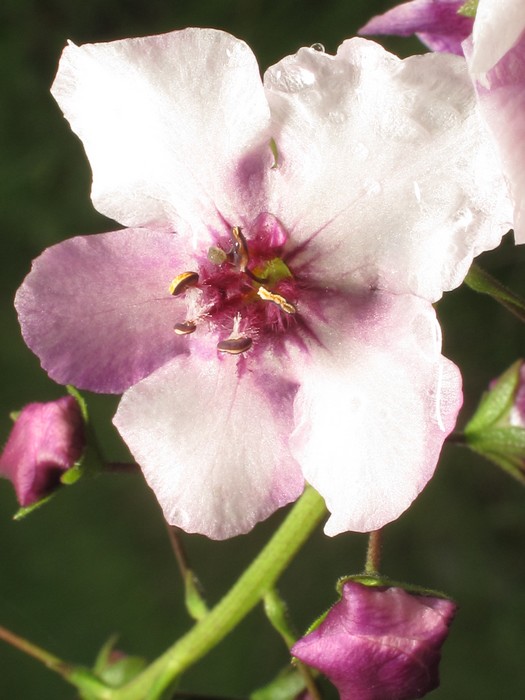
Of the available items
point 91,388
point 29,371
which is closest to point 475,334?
point 29,371

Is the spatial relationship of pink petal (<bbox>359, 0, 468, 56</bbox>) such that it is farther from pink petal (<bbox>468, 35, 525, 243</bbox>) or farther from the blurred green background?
the blurred green background

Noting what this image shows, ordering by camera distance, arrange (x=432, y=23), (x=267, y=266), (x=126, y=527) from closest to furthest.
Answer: (x=267, y=266) → (x=432, y=23) → (x=126, y=527)

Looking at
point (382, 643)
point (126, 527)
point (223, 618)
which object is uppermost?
point (382, 643)

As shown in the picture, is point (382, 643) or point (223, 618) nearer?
point (382, 643)

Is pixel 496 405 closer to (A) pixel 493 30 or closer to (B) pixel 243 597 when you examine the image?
(B) pixel 243 597

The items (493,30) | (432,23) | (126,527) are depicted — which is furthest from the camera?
(126,527)

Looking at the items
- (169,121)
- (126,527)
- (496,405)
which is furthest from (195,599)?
(126,527)

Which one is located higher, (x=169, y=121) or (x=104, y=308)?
(x=169, y=121)
